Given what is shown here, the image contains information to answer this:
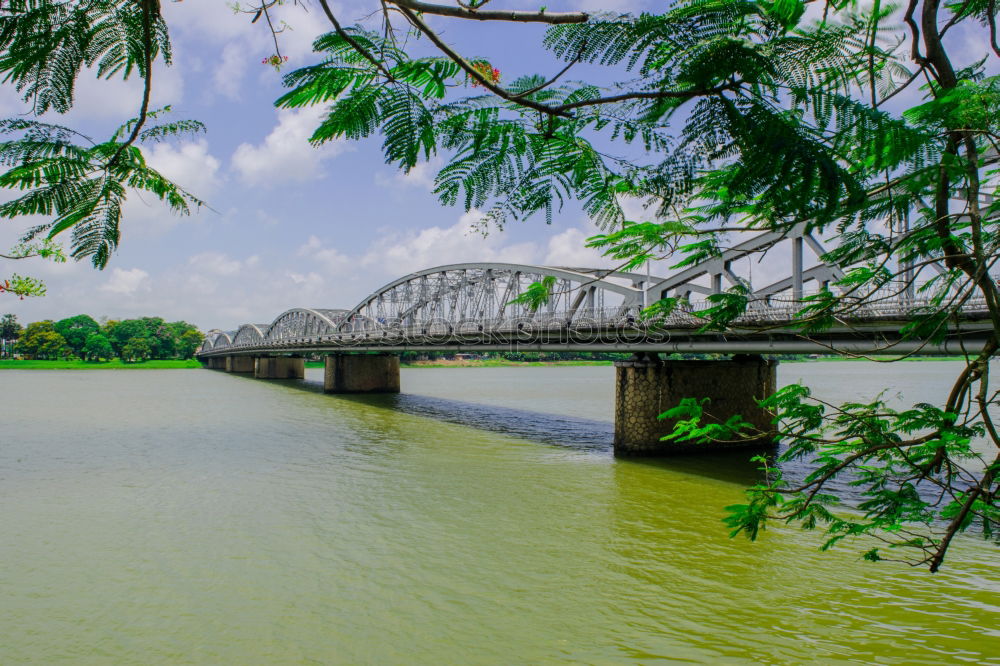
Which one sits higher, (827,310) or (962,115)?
(962,115)

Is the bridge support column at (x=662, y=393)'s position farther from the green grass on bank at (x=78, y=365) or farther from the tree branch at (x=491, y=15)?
the green grass on bank at (x=78, y=365)

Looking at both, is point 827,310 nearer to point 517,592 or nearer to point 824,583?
point 517,592

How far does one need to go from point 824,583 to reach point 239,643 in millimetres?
8204

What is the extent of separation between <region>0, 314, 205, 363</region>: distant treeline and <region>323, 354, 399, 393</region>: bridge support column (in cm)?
7286

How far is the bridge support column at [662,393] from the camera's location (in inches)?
834

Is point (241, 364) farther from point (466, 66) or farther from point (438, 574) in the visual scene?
point (466, 66)

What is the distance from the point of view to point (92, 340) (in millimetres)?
105000

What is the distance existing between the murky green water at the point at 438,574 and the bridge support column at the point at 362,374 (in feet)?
114

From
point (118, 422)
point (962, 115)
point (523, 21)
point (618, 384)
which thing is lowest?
point (118, 422)

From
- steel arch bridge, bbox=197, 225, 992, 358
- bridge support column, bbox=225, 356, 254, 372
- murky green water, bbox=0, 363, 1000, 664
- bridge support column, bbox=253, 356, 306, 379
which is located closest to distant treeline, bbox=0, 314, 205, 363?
bridge support column, bbox=225, 356, 254, 372

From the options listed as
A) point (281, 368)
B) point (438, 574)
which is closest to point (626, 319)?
point (438, 574)

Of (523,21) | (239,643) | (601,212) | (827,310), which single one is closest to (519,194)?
(601,212)

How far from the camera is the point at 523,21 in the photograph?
1746 mm

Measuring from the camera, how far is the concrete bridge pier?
321 feet
